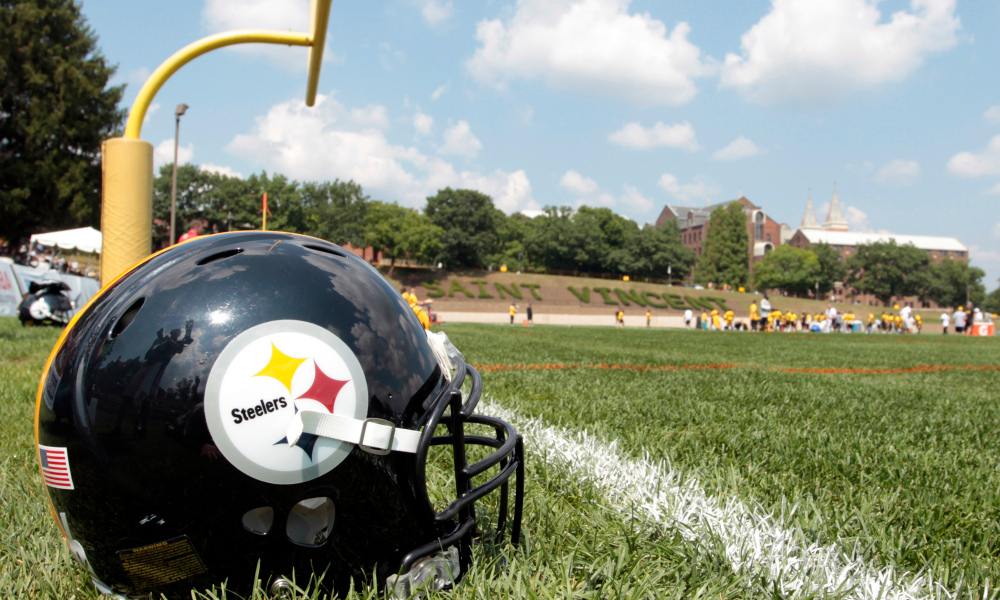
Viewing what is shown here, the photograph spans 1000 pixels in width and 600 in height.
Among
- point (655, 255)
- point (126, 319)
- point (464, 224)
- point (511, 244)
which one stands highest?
point (464, 224)

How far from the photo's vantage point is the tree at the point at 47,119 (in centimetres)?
2641

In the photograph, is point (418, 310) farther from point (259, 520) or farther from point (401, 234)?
point (401, 234)

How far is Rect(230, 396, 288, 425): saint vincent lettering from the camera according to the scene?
4.04 ft

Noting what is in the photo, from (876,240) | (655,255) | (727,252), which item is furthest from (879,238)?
(655,255)

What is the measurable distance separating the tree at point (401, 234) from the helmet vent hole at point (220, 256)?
188 feet

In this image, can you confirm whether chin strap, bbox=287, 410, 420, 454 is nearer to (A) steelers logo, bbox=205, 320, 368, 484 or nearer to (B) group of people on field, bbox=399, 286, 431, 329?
(A) steelers logo, bbox=205, 320, 368, 484

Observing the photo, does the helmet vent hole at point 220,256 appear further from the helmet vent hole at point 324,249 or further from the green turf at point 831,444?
the green turf at point 831,444

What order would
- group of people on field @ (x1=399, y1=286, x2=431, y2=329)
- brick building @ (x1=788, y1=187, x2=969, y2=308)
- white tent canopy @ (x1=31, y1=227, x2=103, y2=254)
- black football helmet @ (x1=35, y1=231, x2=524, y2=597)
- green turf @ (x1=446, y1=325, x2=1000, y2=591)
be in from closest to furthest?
1. black football helmet @ (x1=35, y1=231, x2=524, y2=597)
2. green turf @ (x1=446, y1=325, x2=1000, y2=591)
3. group of people on field @ (x1=399, y1=286, x2=431, y2=329)
4. white tent canopy @ (x1=31, y1=227, x2=103, y2=254)
5. brick building @ (x1=788, y1=187, x2=969, y2=308)

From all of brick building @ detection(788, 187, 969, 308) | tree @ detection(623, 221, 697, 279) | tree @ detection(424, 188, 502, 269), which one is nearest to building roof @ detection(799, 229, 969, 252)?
brick building @ detection(788, 187, 969, 308)

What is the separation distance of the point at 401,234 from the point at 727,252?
49.4 metres

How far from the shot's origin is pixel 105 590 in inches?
55.1

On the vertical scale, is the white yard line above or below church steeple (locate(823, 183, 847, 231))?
below

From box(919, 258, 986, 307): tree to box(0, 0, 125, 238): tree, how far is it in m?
93.5

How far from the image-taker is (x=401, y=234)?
59.0 meters
